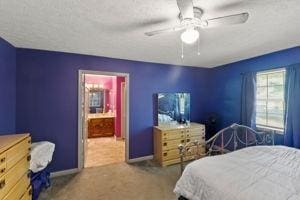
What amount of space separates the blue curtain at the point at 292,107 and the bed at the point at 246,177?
74 cm

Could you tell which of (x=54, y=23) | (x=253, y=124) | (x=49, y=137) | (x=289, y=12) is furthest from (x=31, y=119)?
(x=253, y=124)

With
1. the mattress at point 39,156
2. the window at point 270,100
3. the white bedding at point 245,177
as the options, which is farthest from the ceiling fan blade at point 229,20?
the mattress at point 39,156

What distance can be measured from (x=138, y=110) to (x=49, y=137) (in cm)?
187

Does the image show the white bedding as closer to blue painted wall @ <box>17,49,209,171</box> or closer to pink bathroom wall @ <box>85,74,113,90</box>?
blue painted wall @ <box>17,49,209,171</box>

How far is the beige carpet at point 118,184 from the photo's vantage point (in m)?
2.63

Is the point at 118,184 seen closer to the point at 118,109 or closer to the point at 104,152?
the point at 104,152

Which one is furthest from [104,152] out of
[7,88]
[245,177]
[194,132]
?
[245,177]

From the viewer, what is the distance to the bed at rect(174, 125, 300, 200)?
149cm

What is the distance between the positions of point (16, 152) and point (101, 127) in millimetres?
4740

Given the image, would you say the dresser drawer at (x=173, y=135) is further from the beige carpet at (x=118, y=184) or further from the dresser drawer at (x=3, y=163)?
the dresser drawer at (x=3, y=163)

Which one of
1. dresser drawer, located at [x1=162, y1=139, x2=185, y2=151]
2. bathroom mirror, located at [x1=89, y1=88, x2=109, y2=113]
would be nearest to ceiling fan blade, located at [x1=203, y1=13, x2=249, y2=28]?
dresser drawer, located at [x1=162, y1=139, x2=185, y2=151]

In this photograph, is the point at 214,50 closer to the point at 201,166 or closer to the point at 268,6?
the point at 268,6

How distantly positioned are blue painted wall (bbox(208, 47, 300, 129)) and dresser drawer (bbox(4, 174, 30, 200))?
424 cm

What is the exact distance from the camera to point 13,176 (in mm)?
1693
